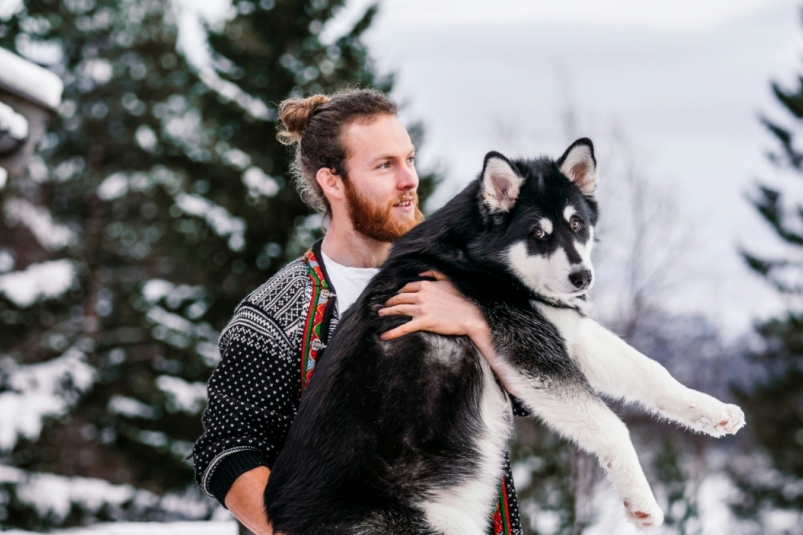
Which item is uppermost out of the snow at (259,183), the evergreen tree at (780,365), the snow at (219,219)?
the snow at (259,183)

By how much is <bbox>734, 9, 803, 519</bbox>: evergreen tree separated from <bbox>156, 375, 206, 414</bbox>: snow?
1719 cm

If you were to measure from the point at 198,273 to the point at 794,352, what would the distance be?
18.4m

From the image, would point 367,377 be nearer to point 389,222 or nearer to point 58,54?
point 389,222

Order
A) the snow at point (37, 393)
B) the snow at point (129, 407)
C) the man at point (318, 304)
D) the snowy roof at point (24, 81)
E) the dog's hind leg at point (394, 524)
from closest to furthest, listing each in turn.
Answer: the dog's hind leg at point (394, 524) → the man at point (318, 304) → the snowy roof at point (24, 81) → the snow at point (37, 393) → the snow at point (129, 407)

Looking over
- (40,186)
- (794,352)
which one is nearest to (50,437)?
(40,186)

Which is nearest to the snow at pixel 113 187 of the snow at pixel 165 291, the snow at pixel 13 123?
the snow at pixel 165 291

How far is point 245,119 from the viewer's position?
14375 mm

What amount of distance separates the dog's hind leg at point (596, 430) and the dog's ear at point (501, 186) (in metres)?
0.66

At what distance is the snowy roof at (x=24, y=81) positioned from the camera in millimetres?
4137

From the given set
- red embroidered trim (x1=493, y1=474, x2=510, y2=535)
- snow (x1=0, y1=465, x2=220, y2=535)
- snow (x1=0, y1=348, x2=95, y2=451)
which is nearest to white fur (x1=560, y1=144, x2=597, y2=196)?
red embroidered trim (x1=493, y1=474, x2=510, y2=535)

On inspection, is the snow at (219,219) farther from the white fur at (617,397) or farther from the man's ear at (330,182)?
the white fur at (617,397)

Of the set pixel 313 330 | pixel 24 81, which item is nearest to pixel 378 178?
pixel 313 330

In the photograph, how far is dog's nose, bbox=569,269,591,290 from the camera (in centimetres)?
298

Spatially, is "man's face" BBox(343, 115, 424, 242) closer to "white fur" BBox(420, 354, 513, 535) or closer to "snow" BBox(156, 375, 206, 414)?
"white fur" BBox(420, 354, 513, 535)
